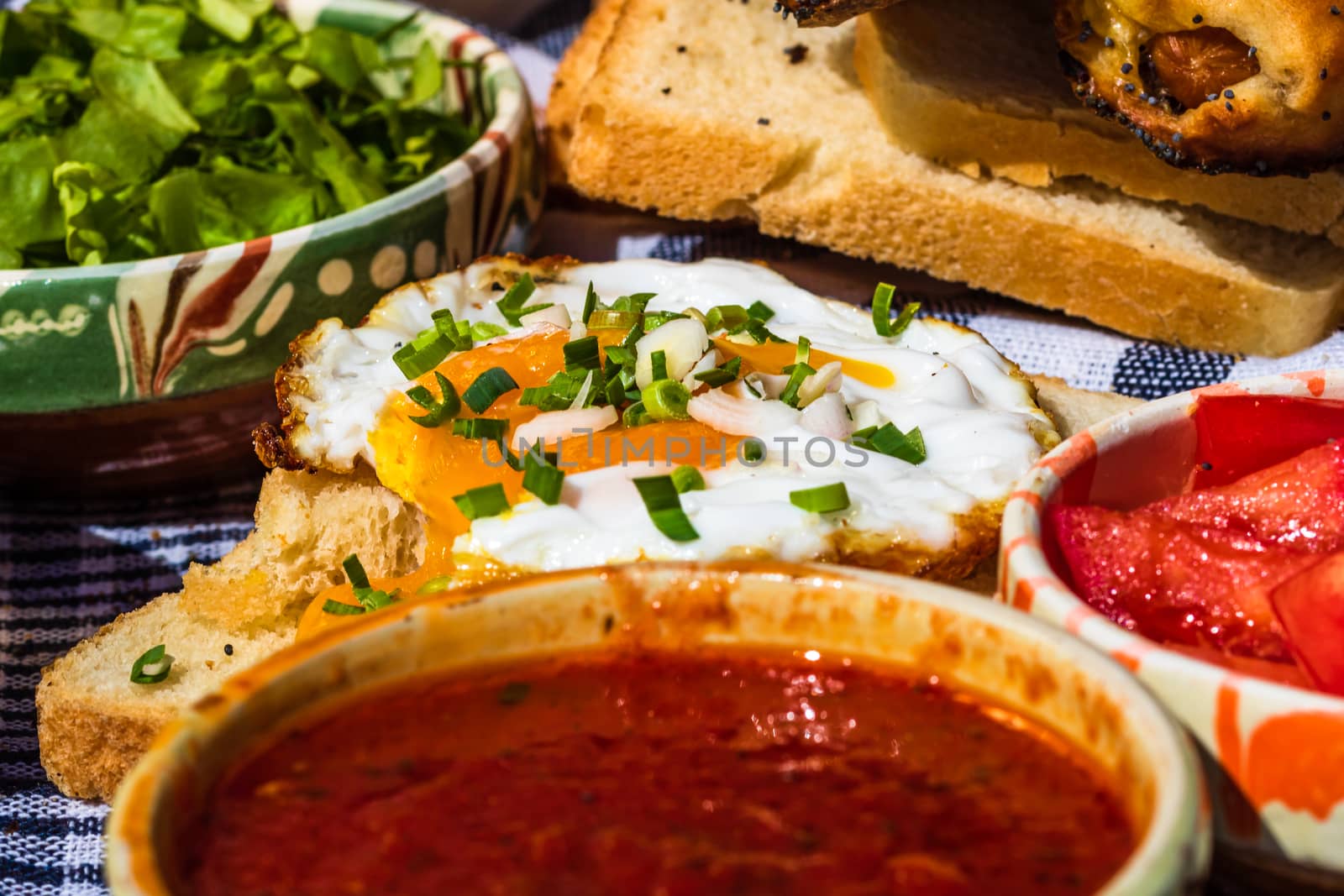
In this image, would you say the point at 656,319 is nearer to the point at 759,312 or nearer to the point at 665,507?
the point at 759,312

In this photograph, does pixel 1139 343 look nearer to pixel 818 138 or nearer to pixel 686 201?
pixel 818 138

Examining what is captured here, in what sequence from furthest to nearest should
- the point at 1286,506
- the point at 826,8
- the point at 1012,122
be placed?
the point at 1012,122 → the point at 826,8 → the point at 1286,506

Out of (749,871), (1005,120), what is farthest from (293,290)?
(749,871)

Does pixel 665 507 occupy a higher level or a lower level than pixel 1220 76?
lower

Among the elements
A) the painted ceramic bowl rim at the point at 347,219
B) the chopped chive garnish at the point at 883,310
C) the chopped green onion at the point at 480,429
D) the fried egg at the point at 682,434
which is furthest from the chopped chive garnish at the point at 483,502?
the painted ceramic bowl rim at the point at 347,219

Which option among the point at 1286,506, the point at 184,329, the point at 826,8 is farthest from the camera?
the point at 826,8

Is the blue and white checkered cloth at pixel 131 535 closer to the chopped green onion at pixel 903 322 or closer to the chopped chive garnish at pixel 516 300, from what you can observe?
the chopped green onion at pixel 903 322

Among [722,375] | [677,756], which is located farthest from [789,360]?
[677,756]

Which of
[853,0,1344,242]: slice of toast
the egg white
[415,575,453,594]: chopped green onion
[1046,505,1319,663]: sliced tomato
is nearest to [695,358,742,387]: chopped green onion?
the egg white
